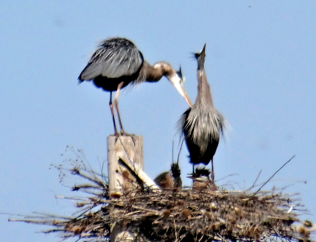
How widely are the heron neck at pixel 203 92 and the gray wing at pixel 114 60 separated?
1000mm

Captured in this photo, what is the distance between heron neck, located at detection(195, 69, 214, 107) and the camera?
34.7 feet

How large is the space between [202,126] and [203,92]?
62 centimetres

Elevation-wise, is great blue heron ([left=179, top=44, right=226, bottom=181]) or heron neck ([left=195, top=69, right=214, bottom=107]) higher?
heron neck ([left=195, top=69, right=214, bottom=107])

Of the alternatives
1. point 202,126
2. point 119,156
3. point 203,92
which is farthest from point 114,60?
point 119,156

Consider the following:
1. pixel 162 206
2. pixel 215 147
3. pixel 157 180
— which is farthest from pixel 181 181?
pixel 162 206

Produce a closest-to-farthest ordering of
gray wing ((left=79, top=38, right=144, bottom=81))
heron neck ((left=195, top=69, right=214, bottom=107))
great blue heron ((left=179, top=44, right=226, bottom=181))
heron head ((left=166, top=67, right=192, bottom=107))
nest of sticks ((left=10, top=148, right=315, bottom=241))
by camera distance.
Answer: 1. nest of sticks ((left=10, top=148, right=315, bottom=241))
2. gray wing ((left=79, top=38, right=144, bottom=81))
3. great blue heron ((left=179, top=44, right=226, bottom=181))
4. heron neck ((left=195, top=69, right=214, bottom=107))
5. heron head ((left=166, top=67, right=192, bottom=107))

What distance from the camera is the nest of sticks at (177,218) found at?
688 centimetres

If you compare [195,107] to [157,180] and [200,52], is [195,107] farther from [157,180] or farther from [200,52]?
[157,180]

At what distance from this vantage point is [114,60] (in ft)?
33.6

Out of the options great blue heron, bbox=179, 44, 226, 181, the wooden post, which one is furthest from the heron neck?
the wooden post

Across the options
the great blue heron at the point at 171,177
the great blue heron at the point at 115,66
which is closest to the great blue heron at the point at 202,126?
the great blue heron at the point at 115,66

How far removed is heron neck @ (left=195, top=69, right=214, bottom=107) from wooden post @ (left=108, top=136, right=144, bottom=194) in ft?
11.3

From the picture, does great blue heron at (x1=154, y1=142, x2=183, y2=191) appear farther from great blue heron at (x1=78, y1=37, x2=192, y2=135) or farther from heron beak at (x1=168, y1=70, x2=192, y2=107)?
heron beak at (x1=168, y1=70, x2=192, y2=107)

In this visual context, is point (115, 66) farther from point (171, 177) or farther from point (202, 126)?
point (171, 177)
